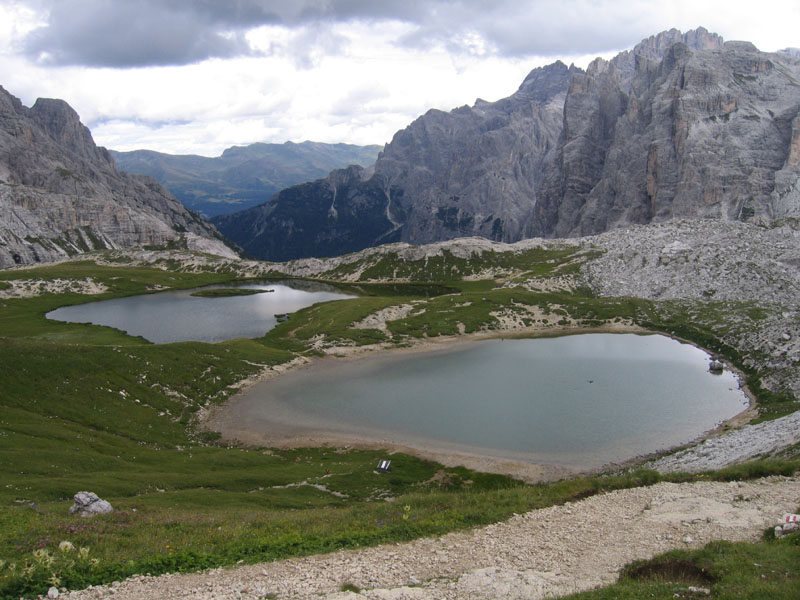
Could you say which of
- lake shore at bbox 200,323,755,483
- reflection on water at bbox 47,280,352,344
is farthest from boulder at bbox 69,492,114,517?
reflection on water at bbox 47,280,352,344

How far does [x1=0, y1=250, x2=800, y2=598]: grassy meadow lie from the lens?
20.2 meters

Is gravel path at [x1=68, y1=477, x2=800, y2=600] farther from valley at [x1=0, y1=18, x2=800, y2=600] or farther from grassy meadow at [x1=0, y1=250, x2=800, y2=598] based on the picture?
grassy meadow at [x1=0, y1=250, x2=800, y2=598]

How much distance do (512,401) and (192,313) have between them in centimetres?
9365

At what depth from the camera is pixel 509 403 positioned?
61.9 metres

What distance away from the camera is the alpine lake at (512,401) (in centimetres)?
5191

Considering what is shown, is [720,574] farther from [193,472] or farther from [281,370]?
[281,370]

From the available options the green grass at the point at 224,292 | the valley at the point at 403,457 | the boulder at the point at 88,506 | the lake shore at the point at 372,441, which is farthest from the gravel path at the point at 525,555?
the green grass at the point at 224,292

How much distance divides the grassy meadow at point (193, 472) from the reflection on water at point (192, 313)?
8346mm

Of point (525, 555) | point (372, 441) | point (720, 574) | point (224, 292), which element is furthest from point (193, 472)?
point (224, 292)

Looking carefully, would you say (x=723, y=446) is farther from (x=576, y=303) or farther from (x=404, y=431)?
(x=576, y=303)

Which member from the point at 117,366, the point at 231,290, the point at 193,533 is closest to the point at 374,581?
the point at 193,533

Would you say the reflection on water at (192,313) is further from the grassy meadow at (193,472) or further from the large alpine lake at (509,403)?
the large alpine lake at (509,403)

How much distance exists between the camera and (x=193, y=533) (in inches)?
891

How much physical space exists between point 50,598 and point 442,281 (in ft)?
552
